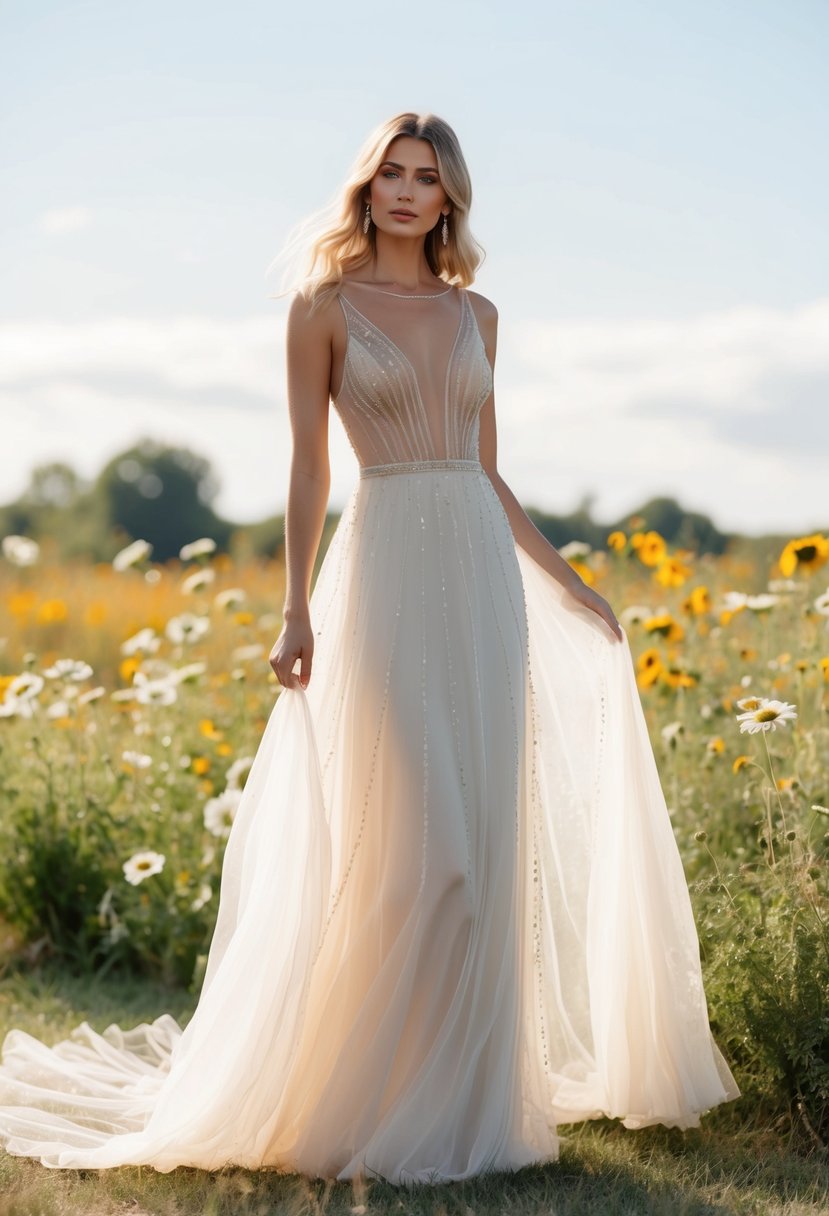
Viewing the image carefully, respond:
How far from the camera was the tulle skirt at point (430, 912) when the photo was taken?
2.73 m

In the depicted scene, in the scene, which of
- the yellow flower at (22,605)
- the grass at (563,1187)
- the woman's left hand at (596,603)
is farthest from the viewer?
the yellow flower at (22,605)

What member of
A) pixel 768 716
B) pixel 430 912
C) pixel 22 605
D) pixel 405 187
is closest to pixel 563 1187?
pixel 430 912

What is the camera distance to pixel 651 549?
198 inches

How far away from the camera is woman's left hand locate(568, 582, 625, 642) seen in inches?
126

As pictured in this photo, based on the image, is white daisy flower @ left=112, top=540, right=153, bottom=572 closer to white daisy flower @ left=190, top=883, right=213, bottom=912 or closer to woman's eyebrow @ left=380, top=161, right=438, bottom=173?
white daisy flower @ left=190, top=883, right=213, bottom=912

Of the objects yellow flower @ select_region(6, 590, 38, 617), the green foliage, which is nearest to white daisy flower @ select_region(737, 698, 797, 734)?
yellow flower @ select_region(6, 590, 38, 617)

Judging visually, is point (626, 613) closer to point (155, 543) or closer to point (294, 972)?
point (294, 972)

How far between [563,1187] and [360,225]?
7.06ft

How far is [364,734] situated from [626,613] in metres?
2.14

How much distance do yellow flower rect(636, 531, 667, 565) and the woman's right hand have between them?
238 cm

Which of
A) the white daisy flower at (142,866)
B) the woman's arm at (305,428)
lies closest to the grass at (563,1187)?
the woman's arm at (305,428)

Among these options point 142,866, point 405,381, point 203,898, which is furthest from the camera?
point 203,898

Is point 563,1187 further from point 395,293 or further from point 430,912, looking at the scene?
point 395,293

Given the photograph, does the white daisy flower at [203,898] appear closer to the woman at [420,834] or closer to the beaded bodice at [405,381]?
the woman at [420,834]
